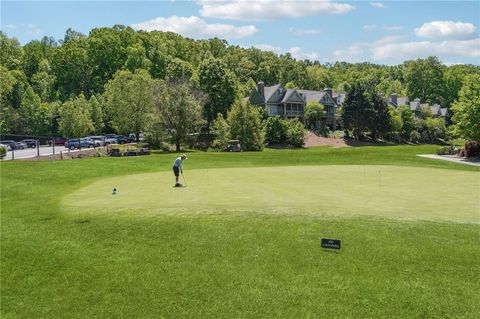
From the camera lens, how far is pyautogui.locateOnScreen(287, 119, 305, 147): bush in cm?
8688

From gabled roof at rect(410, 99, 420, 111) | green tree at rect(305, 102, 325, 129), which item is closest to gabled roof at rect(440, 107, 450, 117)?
gabled roof at rect(410, 99, 420, 111)

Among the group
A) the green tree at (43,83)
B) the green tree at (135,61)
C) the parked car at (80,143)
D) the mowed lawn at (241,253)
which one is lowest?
the mowed lawn at (241,253)

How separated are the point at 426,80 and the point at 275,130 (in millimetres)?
101751

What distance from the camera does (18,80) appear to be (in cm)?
10769

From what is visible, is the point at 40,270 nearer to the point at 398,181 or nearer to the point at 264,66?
the point at 398,181

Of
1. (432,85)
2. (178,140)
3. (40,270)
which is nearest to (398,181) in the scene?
(40,270)

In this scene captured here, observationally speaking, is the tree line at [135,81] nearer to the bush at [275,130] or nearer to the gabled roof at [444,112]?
the gabled roof at [444,112]

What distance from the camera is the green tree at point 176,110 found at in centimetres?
6781

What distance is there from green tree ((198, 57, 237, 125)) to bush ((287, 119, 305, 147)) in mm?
12052

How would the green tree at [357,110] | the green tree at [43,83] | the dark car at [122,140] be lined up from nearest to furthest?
the dark car at [122,140] < the green tree at [357,110] < the green tree at [43,83]

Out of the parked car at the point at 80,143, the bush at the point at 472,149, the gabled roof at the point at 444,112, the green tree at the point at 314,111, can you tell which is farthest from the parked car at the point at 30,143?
the gabled roof at the point at 444,112

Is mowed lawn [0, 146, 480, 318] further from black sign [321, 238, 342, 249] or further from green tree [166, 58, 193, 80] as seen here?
green tree [166, 58, 193, 80]

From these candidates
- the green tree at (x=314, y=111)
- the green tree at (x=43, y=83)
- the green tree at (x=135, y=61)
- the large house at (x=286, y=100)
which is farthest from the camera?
the green tree at (x=135, y=61)

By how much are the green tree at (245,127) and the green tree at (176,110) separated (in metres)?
6.37
